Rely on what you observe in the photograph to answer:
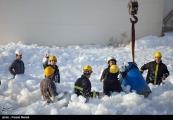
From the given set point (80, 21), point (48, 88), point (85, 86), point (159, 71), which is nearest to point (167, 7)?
point (80, 21)

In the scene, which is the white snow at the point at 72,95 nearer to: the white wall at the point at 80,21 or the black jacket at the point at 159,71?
the black jacket at the point at 159,71

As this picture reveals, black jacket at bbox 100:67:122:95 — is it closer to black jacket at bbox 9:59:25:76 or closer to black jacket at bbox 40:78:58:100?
black jacket at bbox 40:78:58:100

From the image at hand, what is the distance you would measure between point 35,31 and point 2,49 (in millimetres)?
1835

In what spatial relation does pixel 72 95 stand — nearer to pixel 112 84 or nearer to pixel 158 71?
pixel 112 84

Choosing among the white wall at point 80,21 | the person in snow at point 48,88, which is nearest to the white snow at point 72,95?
the person in snow at point 48,88

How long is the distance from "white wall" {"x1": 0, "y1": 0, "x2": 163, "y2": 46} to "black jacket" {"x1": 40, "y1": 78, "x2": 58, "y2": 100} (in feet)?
22.7

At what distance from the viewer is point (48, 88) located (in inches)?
226

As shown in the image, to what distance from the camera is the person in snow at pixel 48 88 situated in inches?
225

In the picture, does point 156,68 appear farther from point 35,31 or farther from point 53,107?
point 35,31

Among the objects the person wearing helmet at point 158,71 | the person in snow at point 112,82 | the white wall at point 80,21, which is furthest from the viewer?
the white wall at point 80,21

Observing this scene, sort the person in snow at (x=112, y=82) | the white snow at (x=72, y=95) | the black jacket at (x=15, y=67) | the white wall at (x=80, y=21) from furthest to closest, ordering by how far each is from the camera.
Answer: the white wall at (x=80, y=21), the black jacket at (x=15, y=67), the person in snow at (x=112, y=82), the white snow at (x=72, y=95)

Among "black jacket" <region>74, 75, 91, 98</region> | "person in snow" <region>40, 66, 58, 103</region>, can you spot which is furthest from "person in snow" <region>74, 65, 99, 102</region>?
"person in snow" <region>40, 66, 58, 103</region>

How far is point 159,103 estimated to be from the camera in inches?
216

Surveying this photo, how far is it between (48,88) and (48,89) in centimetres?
2
